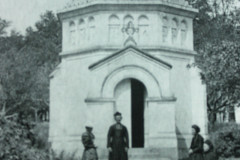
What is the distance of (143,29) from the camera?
20.2 meters

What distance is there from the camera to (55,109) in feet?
70.5

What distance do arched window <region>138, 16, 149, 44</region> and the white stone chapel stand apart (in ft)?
0.15

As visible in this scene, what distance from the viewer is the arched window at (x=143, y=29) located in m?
20.1

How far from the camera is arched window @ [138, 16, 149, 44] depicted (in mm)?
20141

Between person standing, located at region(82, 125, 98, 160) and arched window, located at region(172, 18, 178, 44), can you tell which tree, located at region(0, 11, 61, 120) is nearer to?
arched window, located at region(172, 18, 178, 44)

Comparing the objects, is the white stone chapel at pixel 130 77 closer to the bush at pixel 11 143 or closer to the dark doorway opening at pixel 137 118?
the dark doorway opening at pixel 137 118

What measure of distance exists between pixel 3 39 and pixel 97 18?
21.0 metres

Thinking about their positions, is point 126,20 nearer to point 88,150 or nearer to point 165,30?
point 165,30

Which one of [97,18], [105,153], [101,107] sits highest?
[97,18]

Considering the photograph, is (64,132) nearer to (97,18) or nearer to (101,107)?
(101,107)

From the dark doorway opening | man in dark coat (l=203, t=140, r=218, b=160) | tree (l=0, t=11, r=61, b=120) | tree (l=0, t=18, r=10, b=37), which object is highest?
tree (l=0, t=18, r=10, b=37)

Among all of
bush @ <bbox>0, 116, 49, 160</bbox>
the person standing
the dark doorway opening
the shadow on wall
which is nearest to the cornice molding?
the dark doorway opening

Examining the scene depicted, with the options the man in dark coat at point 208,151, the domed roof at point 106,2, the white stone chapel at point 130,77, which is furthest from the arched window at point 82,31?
the man in dark coat at point 208,151

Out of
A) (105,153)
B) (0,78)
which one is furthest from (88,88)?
(0,78)
